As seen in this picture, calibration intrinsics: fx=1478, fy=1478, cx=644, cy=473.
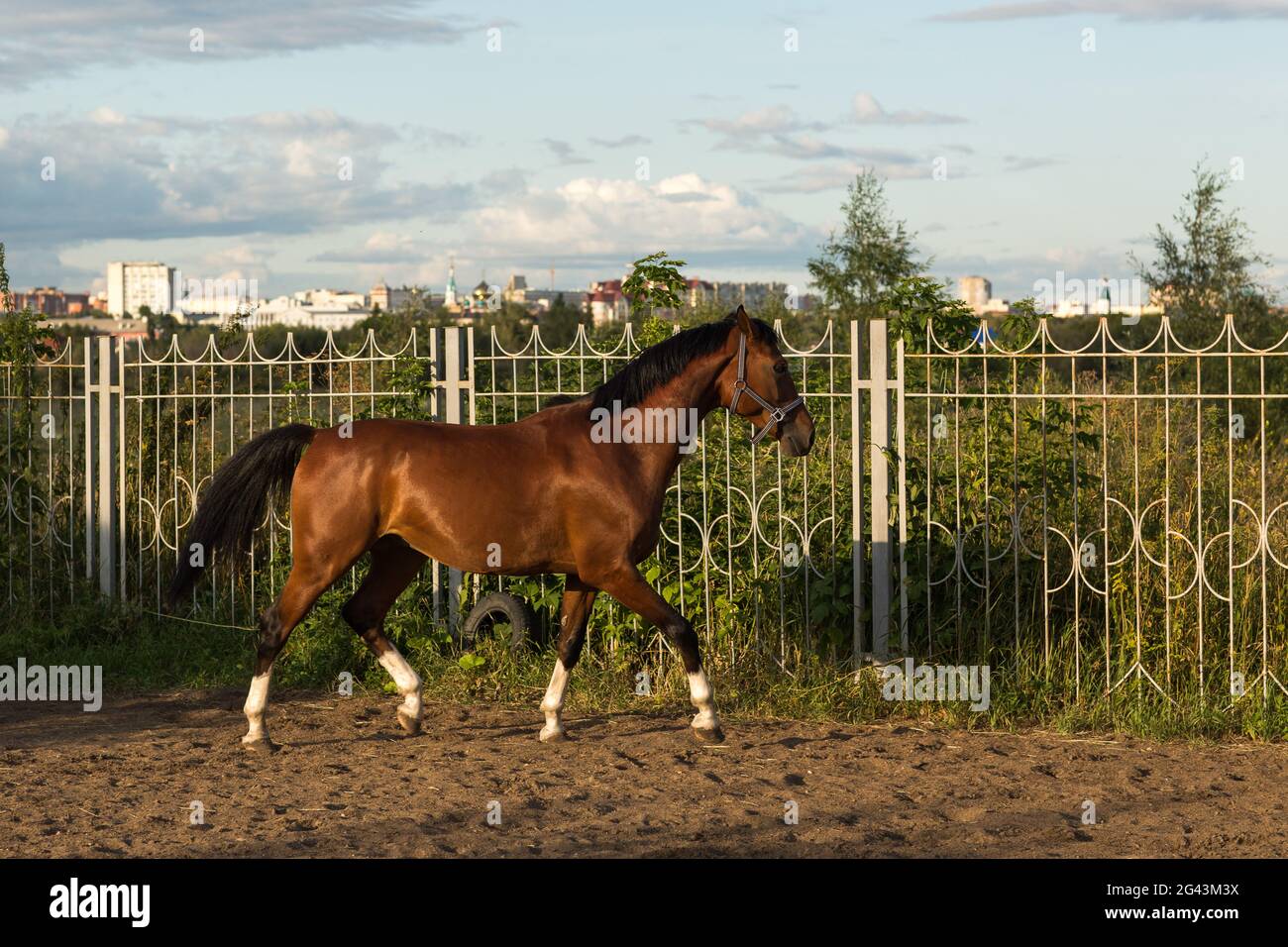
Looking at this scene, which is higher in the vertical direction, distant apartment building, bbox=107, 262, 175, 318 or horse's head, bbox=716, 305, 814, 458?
distant apartment building, bbox=107, 262, 175, 318

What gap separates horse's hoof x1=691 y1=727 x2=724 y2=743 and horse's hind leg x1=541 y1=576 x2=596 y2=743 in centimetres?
76

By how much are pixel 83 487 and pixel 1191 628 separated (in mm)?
8371

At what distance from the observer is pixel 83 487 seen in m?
11.8

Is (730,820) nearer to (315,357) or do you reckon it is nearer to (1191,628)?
(1191,628)

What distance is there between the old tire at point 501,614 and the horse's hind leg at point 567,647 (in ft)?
4.70

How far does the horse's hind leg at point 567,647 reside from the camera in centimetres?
805

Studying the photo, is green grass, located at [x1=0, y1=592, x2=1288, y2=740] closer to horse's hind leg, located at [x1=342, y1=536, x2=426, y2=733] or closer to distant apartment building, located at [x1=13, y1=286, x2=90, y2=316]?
horse's hind leg, located at [x1=342, y1=536, x2=426, y2=733]

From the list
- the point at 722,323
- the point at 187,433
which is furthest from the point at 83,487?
the point at 722,323

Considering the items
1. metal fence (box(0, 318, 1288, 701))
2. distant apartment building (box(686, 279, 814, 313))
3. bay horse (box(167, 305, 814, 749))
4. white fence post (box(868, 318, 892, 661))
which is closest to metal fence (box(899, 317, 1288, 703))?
metal fence (box(0, 318, 1288, 701))

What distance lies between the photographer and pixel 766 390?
311 inches

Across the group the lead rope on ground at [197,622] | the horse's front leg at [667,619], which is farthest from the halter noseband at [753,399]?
the lead rope on ground at [197,622]

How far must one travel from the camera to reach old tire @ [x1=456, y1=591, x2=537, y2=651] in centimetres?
962

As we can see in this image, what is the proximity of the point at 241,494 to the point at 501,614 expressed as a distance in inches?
93.2

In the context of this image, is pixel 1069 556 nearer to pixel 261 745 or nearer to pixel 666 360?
pixel 666 360
